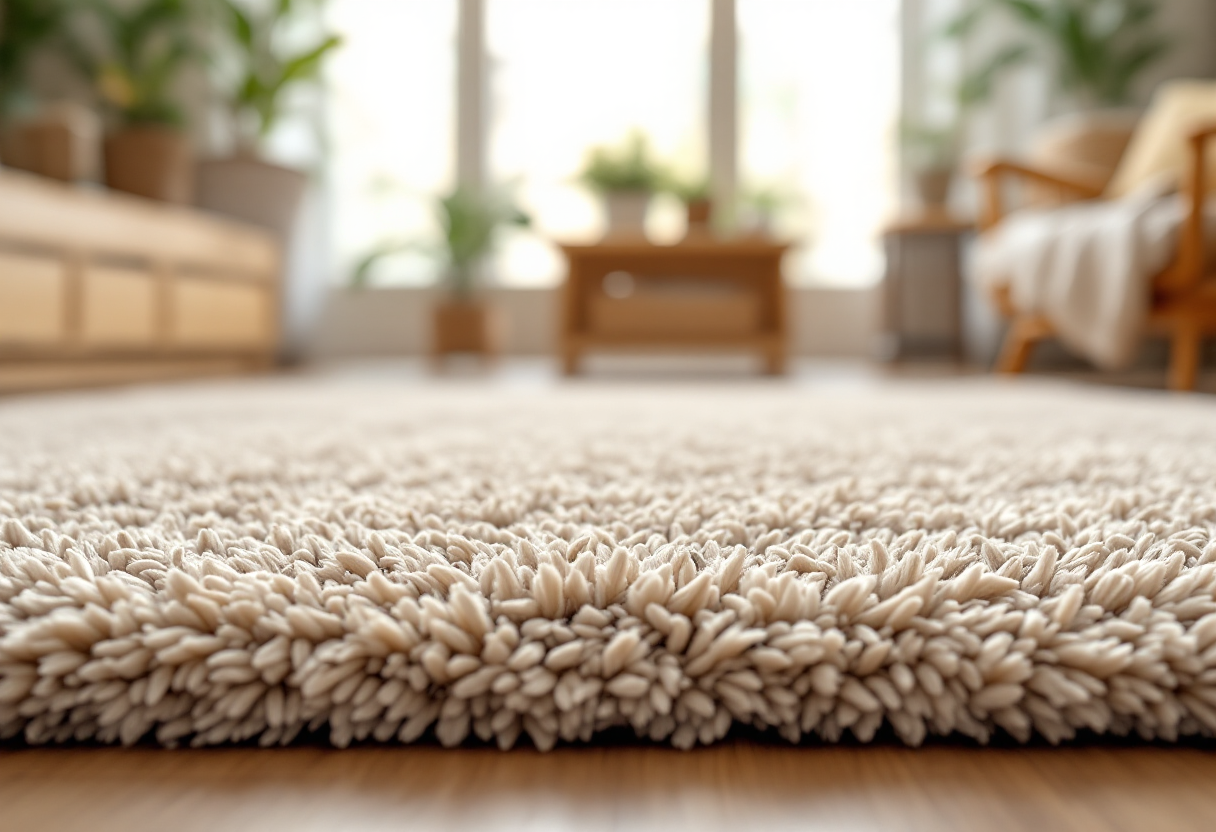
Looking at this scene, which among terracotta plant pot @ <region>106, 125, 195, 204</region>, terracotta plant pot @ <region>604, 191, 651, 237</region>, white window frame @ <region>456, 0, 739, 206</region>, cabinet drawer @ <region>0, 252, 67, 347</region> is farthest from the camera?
white window frame @ <region>456, 0, 739, 206</region>

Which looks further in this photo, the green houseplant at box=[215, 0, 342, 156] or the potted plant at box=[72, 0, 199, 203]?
the green houseplant at box=[215, 0, 342, 156]

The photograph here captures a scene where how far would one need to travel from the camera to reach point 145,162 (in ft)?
7.09

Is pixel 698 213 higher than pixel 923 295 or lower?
higher

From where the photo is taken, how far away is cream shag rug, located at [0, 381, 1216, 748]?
24cm

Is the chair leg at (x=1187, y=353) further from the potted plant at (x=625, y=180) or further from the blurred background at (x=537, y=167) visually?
the potted plant at (x=625, y=180)

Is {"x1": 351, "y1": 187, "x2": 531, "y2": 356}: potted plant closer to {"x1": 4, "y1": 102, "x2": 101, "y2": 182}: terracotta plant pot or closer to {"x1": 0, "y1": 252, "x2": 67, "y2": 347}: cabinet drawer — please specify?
{"x1": 4, "y1": 102, "x2": 101, "y2": 182}: terracotta plant pot

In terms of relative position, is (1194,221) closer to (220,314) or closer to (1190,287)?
(1190,287)

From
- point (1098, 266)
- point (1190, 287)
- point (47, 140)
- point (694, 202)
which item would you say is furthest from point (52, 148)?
point (1190, 287)

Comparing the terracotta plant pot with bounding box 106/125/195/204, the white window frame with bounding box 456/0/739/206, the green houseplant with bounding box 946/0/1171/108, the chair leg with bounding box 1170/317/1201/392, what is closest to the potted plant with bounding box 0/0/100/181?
the terracotta plant pot with bounding box 106/125/195/204

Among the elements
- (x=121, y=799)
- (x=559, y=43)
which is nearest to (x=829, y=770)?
(x=121, y=799)

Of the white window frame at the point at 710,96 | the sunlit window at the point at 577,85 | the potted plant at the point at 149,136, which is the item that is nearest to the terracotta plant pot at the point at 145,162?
the potted plant at the point at 149,136

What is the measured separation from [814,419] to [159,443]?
0.61 metres

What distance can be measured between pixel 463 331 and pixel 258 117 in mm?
920

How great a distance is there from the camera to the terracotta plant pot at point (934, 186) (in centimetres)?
301
